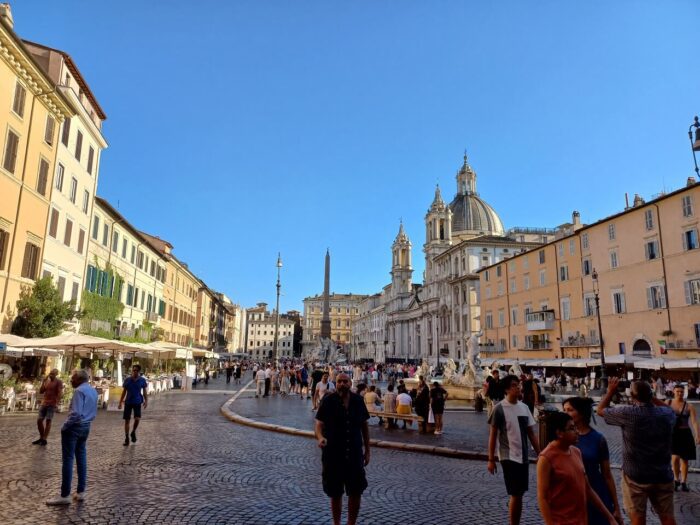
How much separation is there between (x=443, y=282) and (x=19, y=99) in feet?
228

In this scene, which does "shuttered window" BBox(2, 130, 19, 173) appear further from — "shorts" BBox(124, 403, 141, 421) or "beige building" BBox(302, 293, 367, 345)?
"beige building" BBox(302, 293, 367, 345)

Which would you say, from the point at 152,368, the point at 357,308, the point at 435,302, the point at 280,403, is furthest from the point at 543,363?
the point at 357,308

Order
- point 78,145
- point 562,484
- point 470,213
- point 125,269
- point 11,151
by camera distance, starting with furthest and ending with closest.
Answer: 1. point 470,213
2. point 125,269
3. point 78,145
4. point 11,151
5. point 562,484

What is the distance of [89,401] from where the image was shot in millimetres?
6680

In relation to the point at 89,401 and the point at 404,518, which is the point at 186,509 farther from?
the point at 404,518

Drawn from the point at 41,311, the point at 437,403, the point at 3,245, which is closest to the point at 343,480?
the point at 437,403

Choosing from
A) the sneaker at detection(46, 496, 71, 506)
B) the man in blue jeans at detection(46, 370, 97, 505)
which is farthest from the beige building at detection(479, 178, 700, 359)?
the sneaker at detection(46, 496, 71, 506)

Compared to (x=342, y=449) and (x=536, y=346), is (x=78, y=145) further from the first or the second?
(x=536, y=346)

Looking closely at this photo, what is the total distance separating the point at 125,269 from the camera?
32.7 m

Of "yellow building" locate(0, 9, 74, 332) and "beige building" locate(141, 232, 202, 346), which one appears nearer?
"yellow building" locate(0, 9, 74, 332)

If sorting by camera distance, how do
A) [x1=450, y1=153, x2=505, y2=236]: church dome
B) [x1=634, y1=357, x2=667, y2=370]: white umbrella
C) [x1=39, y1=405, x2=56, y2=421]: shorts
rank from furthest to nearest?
[x1=450, y1=153, x2=505, y2=236]: church dome
[x1=634, y1=357, x2=667, y2=370]: white umbrella
[x1=39, y1=405, x2=56, y2=421]: shorts

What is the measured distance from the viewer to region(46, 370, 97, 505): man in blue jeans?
6.28 m

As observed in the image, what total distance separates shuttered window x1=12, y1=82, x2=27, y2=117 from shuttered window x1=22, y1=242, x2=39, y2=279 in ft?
16.5

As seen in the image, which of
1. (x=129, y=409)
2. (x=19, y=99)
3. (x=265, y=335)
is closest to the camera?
(x=129, y=409)
